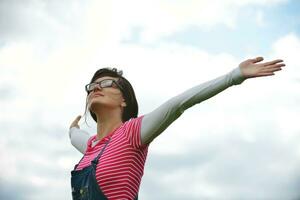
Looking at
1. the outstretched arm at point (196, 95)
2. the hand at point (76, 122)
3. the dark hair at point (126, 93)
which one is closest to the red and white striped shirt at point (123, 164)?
the outstretched arm at point (196, 95)

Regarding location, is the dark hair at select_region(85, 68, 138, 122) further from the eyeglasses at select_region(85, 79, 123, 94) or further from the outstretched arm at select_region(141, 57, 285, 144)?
the outstretched arm at select_region(141, 57, 285, 144)

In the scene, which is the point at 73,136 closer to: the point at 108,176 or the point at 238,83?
the point at 108,176

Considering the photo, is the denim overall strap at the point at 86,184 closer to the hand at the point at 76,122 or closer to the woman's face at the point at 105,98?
the woman's face at the point at 105,98

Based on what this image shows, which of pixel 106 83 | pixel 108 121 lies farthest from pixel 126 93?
pixel 108 121

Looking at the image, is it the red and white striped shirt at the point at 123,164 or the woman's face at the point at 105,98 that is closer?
the red and white striped shirt at the point at 123,164

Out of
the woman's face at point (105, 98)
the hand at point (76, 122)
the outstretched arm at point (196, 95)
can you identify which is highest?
the hand at point (76, 122)

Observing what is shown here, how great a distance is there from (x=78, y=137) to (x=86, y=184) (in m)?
1.74

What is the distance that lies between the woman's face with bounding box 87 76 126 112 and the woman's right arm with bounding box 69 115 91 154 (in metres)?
0.92

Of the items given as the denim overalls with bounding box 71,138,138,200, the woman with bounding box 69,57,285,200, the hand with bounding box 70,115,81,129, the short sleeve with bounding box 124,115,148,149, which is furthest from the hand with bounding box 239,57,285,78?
the hand with bounding box 70,115,81,129

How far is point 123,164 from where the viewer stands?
16.7ft

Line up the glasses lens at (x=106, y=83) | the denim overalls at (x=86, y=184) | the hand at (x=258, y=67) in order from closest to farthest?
the hand at (x=258, y=67) < the denim overalls at (x=86, y=184) < the glasses lens at (x=106, y=83)

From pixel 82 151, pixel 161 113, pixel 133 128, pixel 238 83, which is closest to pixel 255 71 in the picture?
pixel 238 83

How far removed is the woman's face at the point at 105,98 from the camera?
5666mm

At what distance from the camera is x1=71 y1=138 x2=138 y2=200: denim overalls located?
501 cm
